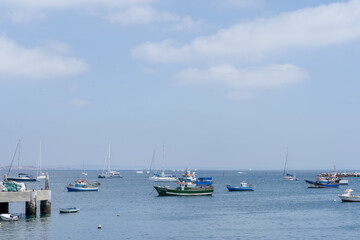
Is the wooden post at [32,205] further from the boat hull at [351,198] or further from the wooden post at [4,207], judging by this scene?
the boat hull at [351,198]

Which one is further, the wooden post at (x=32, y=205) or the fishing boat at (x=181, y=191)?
the fishing boat at (x=181, y=191)

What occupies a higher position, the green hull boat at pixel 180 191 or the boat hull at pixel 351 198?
the boat hull at pixel 351 198

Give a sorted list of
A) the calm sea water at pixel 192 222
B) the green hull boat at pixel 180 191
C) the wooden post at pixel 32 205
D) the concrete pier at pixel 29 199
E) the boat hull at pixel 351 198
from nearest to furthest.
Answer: the calm sea water at pixel 192 222 → the concrete pier at pixel 29 199 → the wooden post at pixel 32 205 → the boat hull at pixel 351 198 → the green hull boat at pixel 180 191

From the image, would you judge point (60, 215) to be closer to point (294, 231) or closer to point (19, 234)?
point (19, 234)

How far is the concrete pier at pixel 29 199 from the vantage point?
199 ft

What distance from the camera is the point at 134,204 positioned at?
306 feet

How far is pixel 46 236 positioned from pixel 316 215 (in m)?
41.1

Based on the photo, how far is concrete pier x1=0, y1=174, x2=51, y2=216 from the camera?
60594 mm

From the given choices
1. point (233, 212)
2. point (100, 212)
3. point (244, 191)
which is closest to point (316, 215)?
point (233, 212)

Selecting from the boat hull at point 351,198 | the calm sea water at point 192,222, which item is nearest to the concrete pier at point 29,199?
the calm sea water at point 192,222

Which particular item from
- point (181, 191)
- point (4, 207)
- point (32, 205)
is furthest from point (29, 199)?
point (181, 191)

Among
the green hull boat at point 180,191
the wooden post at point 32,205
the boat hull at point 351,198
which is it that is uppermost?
the wooden post at point 32,205

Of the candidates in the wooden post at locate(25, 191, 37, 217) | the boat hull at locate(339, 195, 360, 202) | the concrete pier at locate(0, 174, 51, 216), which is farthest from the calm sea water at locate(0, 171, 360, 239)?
the boat hull at locate(339, 195, 360, 202)

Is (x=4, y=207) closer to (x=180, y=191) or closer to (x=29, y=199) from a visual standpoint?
(x=29, y=199)
